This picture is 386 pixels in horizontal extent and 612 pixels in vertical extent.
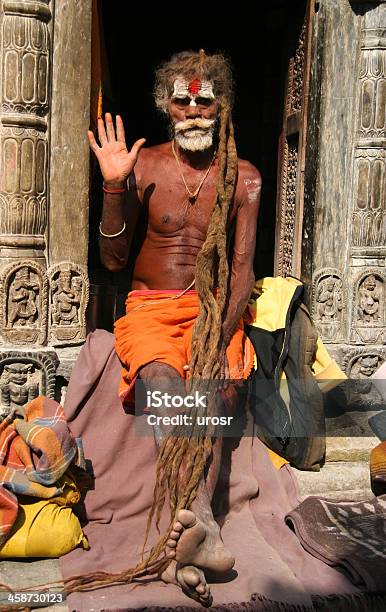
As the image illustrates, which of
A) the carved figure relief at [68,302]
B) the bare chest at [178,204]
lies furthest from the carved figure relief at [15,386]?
the bare chest at [178,204]

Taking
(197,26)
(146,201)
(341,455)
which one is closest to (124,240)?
(146,201)

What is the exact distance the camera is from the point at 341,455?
4707mm

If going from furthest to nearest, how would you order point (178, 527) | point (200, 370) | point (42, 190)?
point (42, 190)
point (200, 370)
point (178, 527)

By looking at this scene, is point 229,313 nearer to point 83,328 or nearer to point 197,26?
point 83,328

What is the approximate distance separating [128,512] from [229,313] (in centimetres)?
112

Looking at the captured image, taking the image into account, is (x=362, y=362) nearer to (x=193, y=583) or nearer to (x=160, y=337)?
(x=160, y=337)

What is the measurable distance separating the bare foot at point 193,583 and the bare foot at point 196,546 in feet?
0.11

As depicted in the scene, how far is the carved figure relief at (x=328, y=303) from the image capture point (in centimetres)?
557

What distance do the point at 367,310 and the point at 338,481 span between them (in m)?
1.49

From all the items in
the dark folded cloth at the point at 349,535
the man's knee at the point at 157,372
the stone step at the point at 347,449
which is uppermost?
the man's knee at the point at 157,372

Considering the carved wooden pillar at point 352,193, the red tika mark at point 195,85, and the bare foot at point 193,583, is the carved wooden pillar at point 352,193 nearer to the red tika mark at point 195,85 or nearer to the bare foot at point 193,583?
the red tika mark at point 195,85

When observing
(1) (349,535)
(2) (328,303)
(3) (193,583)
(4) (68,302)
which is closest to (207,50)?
(2) (328,303)

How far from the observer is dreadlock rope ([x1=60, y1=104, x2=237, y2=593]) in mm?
3426

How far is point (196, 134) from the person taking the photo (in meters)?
4.41
